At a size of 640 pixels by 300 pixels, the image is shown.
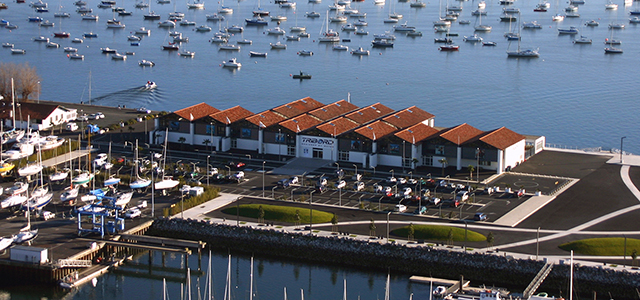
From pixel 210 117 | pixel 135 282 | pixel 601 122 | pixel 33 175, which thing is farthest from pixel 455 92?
pixel 135 282

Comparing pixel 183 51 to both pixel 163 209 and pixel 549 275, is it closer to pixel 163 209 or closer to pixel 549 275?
pixel 163 209

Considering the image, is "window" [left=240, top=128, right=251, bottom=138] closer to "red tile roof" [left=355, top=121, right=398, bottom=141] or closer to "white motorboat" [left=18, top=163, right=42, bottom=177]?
"red tile roof" [left=355, top=121, right=398, bottom=141]

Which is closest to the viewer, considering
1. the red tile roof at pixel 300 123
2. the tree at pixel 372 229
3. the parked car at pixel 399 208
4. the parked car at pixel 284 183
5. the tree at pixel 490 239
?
the tree at pixel 490 239

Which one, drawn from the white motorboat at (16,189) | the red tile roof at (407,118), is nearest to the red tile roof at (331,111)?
the red tile roof at (407,118)

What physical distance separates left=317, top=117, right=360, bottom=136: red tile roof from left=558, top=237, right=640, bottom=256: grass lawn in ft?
110

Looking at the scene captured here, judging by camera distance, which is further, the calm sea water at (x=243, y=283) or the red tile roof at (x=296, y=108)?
the red tile roof at (x=296, y=108)

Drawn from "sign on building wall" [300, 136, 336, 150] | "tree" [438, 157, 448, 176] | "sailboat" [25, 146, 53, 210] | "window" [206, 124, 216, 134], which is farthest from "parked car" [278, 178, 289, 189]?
"sailboat" [25, 146, 53, 210]

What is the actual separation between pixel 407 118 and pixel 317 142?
12754mm

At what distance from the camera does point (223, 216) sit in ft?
242

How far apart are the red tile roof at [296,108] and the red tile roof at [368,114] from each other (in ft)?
21.0

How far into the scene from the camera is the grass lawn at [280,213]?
71.8 m

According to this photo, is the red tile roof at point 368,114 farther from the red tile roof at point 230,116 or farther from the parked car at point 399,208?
the parked car at point 399,208

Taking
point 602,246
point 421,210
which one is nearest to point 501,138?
point 421,210

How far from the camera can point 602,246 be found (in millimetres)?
63938
